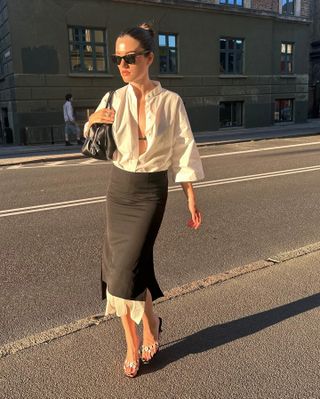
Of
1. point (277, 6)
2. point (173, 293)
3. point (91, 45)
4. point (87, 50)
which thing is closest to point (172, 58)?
point (91, 45)

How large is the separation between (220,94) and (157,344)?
2252 cm

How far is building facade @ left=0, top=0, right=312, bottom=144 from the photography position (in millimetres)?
18625

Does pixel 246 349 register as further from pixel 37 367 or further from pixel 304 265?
pixel 304 265

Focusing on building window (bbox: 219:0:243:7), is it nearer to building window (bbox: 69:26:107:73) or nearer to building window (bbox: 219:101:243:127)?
building window (bbox: 219:101:243:127)

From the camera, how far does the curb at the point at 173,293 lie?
301 cm

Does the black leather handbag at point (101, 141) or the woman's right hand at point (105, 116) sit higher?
the woman's right hand at point (105, 116)

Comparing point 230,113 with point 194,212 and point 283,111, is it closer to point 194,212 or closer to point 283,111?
point 283,111

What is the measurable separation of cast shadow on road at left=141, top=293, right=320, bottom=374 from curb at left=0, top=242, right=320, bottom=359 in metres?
0.58

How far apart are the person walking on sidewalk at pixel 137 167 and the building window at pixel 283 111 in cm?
2613

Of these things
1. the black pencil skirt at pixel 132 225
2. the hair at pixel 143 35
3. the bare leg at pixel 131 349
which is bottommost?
the bare leg at pixel 131 349

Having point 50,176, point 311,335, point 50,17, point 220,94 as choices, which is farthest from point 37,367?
point 220,94

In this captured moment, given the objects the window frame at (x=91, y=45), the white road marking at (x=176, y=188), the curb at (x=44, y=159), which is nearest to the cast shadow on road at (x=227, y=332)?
the white road marking at (x=176, y=188)

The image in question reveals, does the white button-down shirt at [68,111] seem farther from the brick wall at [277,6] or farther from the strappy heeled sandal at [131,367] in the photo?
the strappy heeled sandal at [131,367]

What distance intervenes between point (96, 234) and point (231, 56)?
835 inches
